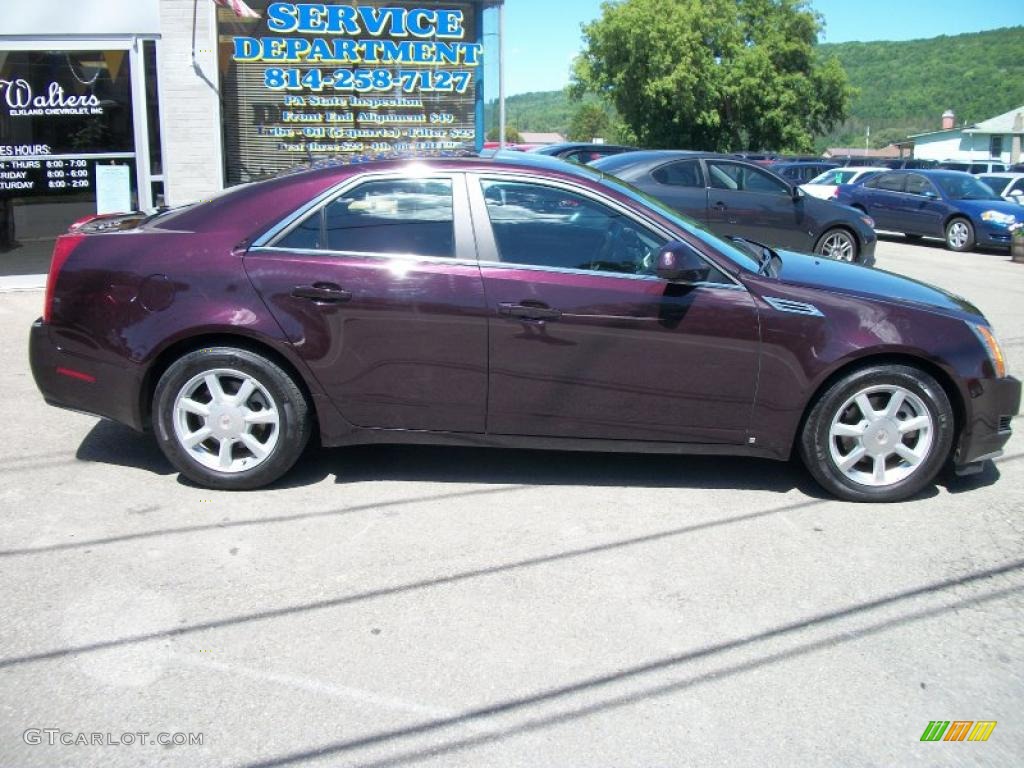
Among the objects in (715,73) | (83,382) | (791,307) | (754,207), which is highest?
(715,73)

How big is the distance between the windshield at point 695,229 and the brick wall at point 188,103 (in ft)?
23.1

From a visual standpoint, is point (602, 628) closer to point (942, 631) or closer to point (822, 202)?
point (942, 631)

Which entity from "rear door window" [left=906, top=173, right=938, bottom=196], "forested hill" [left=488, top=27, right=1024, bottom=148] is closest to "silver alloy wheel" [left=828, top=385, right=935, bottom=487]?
"rear door window" [left=906, top=173, right=938, bottom=196]

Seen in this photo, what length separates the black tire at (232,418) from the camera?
15.6 feet

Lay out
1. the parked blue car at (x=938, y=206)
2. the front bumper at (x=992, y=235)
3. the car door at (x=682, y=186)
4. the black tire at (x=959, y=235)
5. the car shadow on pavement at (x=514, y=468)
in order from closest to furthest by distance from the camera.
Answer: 1. the car shadow on pavement at (x=514, y=468)
2. the car door at (x=682, y=186)
3. the front bumper at (x=992, y=235)
4. the parked blue car at (x=938, y=206)
5. the black tire at (x=959, y=235)

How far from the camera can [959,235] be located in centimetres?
1775

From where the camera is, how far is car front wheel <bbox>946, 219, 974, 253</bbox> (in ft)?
57.6

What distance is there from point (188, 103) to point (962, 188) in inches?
555

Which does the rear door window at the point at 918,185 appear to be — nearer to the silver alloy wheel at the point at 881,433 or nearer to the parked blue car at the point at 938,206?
the parked blue car at the point at 938,206

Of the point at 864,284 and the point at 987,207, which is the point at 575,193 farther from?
the point at 987,207

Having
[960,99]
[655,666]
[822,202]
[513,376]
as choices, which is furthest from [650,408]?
[960,99]

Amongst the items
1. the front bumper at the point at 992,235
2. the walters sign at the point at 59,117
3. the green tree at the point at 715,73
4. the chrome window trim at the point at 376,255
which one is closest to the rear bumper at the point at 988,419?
the chrome window trim at the point at 376,255

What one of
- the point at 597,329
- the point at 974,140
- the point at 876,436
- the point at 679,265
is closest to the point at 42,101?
the point at 597,329

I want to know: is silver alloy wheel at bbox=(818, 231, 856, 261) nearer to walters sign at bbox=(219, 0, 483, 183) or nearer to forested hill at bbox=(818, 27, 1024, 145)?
walters sign at bbox=(219, 0, 483, 183)
